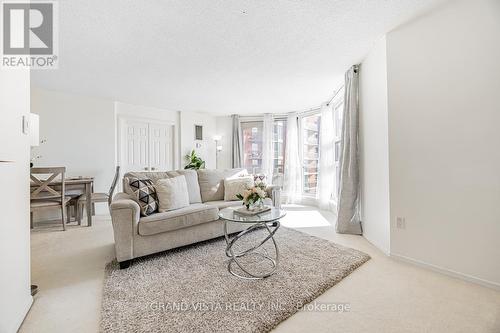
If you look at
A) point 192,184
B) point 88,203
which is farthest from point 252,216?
point 88,203

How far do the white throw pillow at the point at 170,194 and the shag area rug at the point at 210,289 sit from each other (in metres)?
0.52

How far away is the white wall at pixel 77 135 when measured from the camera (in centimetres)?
408

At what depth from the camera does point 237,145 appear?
606cm

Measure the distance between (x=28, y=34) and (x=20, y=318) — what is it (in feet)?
7.80

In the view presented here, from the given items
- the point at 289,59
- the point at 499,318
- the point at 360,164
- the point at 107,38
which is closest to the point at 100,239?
the point at 107,38

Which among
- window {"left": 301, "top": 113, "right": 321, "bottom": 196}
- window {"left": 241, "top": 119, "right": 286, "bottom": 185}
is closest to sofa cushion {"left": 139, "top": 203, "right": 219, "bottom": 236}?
window {"left": 241, "top": 119, "right": 286, "bottom": 185}

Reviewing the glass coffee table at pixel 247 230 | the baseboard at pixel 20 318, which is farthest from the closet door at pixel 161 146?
the baseboard at pixel 20 318

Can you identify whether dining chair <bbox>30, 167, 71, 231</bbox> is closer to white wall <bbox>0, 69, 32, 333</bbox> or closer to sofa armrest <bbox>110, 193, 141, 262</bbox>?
sofa armrest <bbox>110, 193, 141, 262</bbox>

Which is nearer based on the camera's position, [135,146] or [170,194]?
[170,194]

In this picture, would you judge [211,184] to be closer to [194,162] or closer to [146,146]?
[194,162]

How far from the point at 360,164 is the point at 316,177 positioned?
2317 millimetres

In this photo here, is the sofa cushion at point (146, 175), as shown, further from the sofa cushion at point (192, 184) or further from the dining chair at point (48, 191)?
the dining chair at point (48, 191)

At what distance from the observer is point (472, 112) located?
73.5 inches

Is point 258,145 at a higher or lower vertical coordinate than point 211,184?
higher
